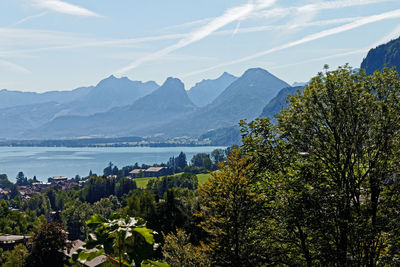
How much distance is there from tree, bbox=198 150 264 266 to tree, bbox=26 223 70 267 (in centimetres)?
2396

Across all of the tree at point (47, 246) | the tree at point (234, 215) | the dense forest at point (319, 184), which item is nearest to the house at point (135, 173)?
the tree at point (47, 246)

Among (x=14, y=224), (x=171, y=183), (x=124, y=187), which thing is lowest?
(x=124, y=187)

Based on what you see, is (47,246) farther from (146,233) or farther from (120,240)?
(146,233)

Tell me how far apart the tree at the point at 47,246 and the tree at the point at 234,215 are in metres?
24.0

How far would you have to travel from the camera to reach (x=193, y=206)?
49.5m

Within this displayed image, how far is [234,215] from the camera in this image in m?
14.0

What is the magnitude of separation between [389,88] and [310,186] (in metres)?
5.04

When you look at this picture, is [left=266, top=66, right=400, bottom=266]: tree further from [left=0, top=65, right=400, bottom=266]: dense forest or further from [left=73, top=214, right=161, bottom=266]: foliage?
[left=73, top=214, right=161, bottom=266]: foliage

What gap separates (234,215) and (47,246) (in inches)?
1024

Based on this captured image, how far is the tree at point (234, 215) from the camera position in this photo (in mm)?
13391

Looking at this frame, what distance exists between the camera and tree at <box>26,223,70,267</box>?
32.3 metres

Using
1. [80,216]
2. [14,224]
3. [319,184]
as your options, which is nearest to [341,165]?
[319,184]

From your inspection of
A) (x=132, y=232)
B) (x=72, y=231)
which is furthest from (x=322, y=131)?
(x=72, y=231)

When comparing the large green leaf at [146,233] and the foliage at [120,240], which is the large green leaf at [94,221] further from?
the large green leaf at [146,233]
